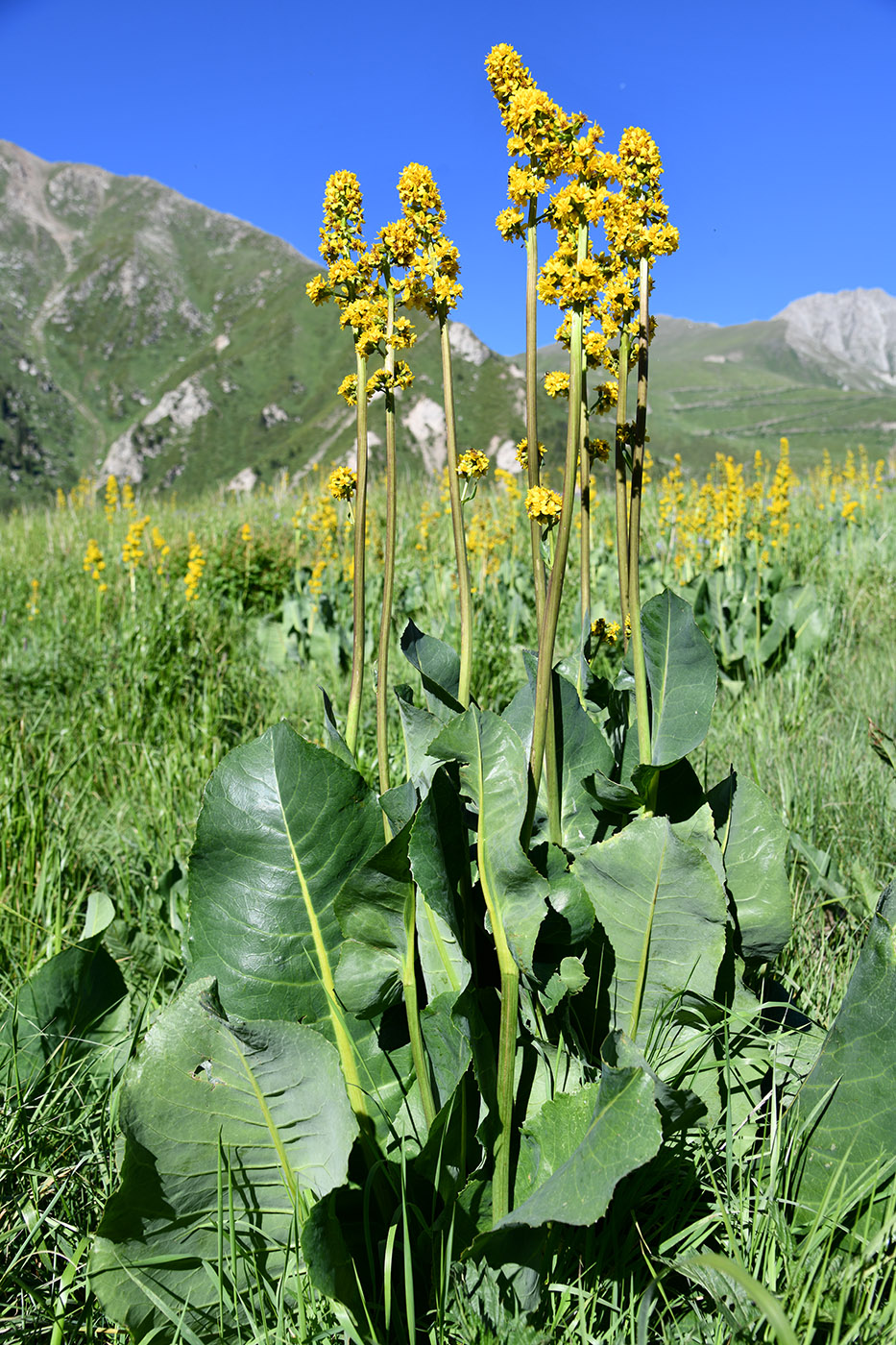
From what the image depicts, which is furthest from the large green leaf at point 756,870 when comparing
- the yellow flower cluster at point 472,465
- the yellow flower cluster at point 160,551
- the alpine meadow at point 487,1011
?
the yellow flower cluster at point 160,551

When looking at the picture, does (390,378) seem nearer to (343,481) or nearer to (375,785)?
(343,481)

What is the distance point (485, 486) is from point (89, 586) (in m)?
6.52

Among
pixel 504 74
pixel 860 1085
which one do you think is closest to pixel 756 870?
pixel 860 1085

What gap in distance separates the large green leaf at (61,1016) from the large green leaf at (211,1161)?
0.47m

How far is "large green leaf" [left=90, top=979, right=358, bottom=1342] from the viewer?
1084mm

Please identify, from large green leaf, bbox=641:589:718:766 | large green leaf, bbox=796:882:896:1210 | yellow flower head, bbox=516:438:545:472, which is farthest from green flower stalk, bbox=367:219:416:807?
large green leaf, bbox=796:882:896:1210

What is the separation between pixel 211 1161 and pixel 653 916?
73 cm

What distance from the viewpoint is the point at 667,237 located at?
1.43 meters

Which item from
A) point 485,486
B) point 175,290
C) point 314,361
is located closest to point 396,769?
point 485,486

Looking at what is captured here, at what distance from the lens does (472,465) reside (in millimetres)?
1415

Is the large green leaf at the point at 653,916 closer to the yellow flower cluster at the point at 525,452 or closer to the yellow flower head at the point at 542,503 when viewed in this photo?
the yellow flower head at the point at 542,503

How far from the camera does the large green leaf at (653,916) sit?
49.1 inches

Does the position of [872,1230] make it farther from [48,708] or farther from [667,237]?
[48,708]

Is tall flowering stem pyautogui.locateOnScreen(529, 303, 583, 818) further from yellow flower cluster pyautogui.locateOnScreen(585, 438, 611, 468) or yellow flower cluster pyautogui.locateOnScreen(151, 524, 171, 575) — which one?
yellow flower cluster pyautogui.locateOnScreen(151, 524, 171, 575)
